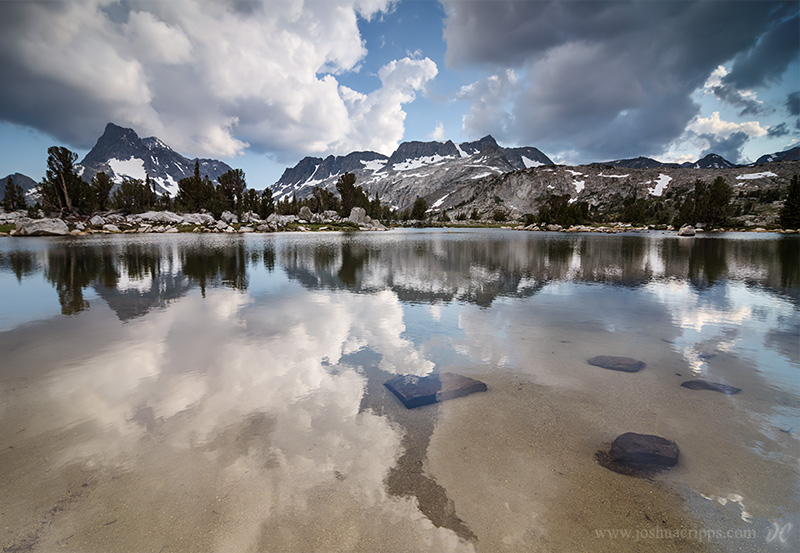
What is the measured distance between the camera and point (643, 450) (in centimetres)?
679

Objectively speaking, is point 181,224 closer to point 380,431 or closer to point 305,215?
point 305,215

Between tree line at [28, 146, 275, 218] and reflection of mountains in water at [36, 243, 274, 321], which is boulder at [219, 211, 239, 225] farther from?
reflection of mountains in water at [36, 243, 274, 321]

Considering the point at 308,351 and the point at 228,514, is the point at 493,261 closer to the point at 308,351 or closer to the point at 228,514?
the point at 308,351

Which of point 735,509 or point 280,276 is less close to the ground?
point 280,276

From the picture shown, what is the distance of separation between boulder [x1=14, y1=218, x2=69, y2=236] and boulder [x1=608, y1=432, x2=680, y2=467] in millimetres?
122382

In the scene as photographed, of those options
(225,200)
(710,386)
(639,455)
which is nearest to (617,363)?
(710,386)

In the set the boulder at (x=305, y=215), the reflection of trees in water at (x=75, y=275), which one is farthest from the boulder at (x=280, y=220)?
the reflection of trees in water at (x=75, y=275)

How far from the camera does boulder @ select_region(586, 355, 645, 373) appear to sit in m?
10.8

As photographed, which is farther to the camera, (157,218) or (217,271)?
(157,218)

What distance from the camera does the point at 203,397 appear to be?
857 cm

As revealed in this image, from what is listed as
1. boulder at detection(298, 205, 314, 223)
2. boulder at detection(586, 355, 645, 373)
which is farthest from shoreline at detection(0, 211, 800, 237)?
boulder at detection(586, 355, 645, 373)

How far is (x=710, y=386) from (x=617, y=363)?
226 cm

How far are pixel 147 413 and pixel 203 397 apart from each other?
3.70 feet

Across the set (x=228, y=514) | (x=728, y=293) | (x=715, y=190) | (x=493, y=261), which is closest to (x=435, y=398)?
(x=228, y=514)
